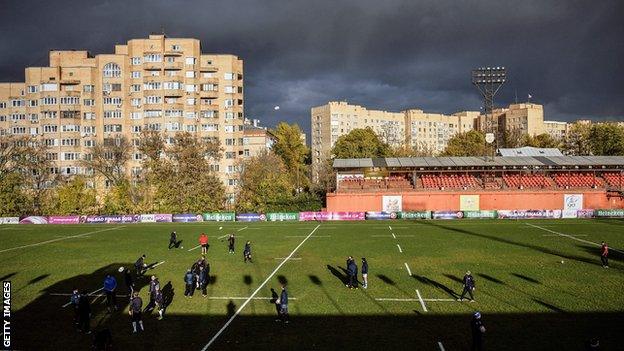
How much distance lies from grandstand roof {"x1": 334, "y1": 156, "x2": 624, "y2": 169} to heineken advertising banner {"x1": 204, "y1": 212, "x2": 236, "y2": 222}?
741 inches

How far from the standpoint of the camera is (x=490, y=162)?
2950 inches

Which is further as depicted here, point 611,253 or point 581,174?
point 581,174

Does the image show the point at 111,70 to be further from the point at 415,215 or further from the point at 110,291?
the point at 110,291

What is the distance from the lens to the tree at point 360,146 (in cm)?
9938

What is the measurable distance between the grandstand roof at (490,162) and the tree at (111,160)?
4215 centimetres

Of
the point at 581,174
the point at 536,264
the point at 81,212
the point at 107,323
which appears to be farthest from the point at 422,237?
the point at 81,212

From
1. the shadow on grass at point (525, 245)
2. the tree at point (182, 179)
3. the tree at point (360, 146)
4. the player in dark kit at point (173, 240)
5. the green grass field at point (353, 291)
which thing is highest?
the tree at point (360, 146)

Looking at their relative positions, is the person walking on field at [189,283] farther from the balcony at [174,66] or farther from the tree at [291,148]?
the tree at [291,148]

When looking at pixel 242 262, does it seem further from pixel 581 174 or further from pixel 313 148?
pixel 313 148

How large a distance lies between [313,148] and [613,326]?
16947 cm

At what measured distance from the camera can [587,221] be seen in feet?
191

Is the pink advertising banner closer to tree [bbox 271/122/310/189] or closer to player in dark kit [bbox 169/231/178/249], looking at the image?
player in dark kit [bbox 169/231/178/249]

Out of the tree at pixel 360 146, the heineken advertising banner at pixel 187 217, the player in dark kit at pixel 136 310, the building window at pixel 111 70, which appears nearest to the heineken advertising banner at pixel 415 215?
the heineken advertising banner at pixel 187 217

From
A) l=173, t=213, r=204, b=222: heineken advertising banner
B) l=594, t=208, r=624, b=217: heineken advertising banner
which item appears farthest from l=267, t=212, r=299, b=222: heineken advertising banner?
l=594, t=208, r=624, b=217: heineken advertising banner
